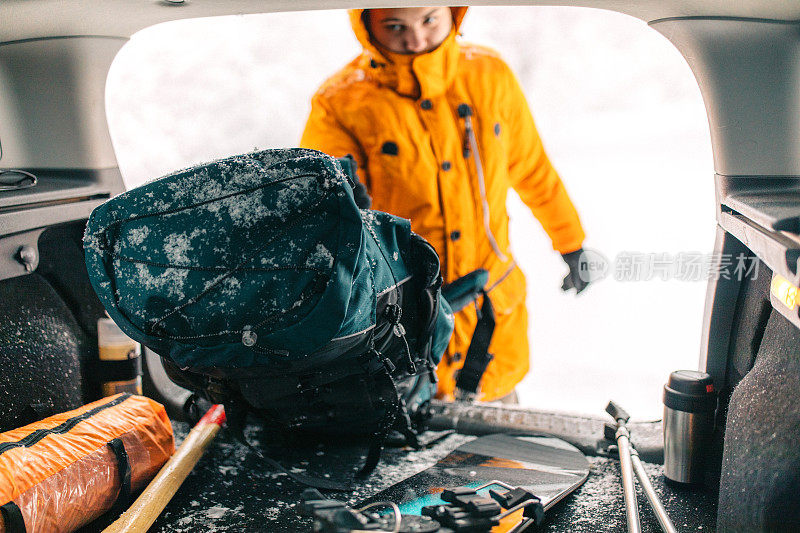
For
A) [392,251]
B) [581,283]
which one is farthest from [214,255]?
[581,283]

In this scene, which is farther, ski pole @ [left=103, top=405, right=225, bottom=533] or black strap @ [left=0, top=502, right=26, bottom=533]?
ski pole @ [left=103, top=405, right=225, bottom=533]

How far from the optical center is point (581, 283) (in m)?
2.49

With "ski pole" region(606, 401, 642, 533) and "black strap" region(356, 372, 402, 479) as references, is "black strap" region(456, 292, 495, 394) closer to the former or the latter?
"ski pole" region(606, 401, 642, 533)

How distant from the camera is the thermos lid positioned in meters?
1.38

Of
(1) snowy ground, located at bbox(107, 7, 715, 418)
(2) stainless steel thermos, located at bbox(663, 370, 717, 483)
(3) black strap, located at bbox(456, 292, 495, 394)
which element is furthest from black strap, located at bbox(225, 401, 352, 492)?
(1) snowy ground, located at bbox(107, 7, 715, 418)

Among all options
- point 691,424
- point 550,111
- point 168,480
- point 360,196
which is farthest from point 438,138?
point 550,111

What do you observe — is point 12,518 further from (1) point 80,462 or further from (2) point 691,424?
(2) point 691,424

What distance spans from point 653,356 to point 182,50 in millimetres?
4239

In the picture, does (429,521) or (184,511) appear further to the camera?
(184,511)

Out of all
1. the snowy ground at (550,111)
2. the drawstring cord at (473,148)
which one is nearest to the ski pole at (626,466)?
the drawstring cord at (473,148)

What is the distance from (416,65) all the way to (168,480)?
4.84 ft

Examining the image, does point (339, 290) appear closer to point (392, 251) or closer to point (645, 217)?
point (392, 251)

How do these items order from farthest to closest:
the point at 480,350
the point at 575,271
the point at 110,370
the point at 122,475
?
1. the point at 575,271
2. the point at 480,350
3. the point at 110,370
4. the point at 122,475

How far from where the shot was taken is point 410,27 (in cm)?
209
